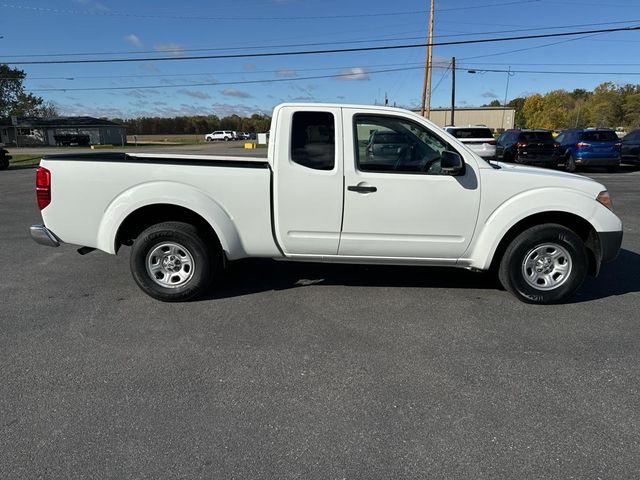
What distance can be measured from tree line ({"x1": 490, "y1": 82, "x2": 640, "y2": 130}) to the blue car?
80.1 meters

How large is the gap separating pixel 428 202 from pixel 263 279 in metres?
2.14

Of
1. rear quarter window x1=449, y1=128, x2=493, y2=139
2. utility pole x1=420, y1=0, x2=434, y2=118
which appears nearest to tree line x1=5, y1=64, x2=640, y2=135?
utility pole x1=420, y1=0, x2=434, y2=118

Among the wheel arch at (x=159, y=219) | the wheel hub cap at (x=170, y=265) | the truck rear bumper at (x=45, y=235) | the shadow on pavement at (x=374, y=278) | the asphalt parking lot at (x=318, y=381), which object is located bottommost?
the asphalt parking lot at (x=318, y=381)

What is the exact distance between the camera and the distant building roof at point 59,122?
62.8m

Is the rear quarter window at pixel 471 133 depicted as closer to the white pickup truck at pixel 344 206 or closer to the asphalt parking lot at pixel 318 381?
the asphalt parking lot at pixel 318 381

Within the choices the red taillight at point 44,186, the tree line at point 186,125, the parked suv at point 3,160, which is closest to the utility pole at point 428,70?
the parked suv at point 3,160

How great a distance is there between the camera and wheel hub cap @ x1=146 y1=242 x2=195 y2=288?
4.48 metres

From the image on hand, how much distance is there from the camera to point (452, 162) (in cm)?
416

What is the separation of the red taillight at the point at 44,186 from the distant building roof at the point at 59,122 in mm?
67901

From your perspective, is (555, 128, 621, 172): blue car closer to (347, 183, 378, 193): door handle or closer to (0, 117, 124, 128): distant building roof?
(347, 183, 378, 193): door handle

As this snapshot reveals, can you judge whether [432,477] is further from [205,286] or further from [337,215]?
[205,286]

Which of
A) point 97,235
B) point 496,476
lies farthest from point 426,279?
point 97,235

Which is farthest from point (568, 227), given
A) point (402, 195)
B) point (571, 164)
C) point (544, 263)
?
point (571, 164)

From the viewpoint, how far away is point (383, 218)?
14.2ft
